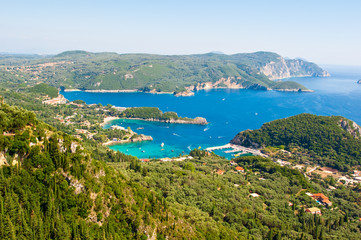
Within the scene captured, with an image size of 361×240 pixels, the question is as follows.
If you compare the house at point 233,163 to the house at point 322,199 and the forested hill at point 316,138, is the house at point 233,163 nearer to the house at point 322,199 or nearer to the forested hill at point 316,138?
the house at point 322,199

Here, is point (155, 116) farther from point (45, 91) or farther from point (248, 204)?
point (248, 204)

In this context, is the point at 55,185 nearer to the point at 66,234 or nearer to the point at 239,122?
the point at 66,234

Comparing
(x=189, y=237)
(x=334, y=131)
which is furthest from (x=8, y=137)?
(x=334, y=131)

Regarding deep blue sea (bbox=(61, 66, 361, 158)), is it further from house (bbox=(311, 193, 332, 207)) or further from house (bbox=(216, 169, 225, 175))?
house (bbox=(311, 193, 332, 207))

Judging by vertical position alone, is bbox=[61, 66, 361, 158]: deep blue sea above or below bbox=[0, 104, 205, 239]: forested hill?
below

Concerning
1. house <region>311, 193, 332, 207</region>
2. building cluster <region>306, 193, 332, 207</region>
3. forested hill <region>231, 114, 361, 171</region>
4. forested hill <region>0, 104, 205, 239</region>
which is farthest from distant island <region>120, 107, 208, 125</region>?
forested hill <region>0, 104, 205, 239</region>

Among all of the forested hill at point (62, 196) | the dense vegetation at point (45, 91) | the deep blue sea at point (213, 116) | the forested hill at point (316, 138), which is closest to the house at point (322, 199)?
the forested hill at point (316, 138)

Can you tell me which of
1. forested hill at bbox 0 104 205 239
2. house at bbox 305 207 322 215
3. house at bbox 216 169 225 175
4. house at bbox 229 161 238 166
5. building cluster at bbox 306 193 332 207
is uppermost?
forested hill at bbox 0 104 205 239

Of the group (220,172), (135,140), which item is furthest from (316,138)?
(135,140)
